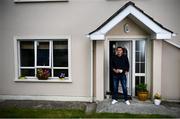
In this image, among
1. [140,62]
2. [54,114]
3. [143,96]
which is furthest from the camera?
[140,62]

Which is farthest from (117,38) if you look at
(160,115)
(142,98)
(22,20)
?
(22,20)

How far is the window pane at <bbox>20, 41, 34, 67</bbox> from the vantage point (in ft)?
33.7

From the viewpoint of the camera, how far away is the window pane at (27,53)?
1027 centimetres

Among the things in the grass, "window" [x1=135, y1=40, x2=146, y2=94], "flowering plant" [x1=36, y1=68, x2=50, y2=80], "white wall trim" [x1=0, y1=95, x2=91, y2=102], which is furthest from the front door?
"flowering plant" [x1=36, y1=68, x2=50, y2=80]

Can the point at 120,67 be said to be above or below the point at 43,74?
above

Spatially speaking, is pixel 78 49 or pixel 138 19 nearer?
pixel 138 19

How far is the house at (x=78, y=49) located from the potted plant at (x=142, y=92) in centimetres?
30

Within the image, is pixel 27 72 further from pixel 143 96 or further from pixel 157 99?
pixel 157 99

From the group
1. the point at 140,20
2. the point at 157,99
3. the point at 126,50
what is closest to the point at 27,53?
the point at 126,50

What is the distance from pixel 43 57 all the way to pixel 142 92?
14.5 ft

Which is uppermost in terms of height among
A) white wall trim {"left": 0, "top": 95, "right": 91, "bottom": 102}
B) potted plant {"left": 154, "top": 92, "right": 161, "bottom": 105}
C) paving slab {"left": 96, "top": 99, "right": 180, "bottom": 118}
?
potted plant {"left": 154, "top": 92, "right": 161, "bottom": 105}

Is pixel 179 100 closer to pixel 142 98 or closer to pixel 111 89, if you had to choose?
pixel 142 98

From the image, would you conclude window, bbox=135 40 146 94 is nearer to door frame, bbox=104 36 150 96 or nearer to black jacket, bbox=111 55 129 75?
door frame, bbox=104 36 150 96

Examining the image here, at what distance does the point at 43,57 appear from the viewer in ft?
33.4
